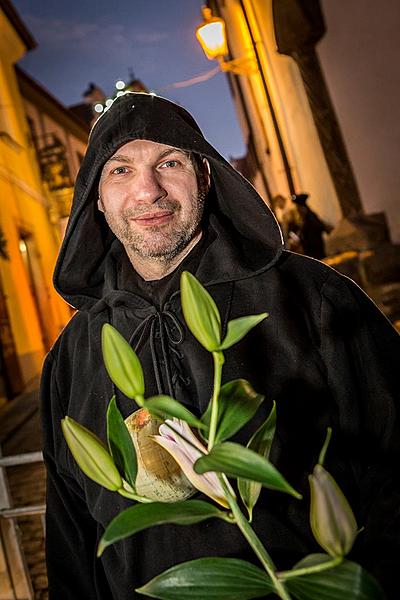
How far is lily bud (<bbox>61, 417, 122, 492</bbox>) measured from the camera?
23.5 inches

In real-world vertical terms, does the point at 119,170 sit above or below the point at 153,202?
above

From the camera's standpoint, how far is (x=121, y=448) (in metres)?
0.66

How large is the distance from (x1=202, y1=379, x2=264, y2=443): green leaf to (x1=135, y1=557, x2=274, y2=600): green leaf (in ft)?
0.39

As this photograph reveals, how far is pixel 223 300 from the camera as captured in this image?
5.38 feet

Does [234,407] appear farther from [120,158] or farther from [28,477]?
[28,477]

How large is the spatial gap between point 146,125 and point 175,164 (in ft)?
0.43

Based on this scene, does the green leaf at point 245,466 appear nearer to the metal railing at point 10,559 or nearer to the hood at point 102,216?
the hood at point 102,216

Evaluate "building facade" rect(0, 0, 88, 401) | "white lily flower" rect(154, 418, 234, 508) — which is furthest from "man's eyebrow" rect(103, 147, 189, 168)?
"building facade" rect(0, 0, 88, 401)

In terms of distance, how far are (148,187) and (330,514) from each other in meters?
1.22

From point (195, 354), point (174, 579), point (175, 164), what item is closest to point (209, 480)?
point (174, 579)

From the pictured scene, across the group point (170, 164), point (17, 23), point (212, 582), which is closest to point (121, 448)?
point (212, 582)

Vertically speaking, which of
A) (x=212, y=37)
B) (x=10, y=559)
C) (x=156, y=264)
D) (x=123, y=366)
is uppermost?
(x=212, y=37)

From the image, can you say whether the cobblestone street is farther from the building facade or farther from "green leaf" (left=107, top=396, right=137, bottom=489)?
"green leaf" (left=107, top=396, right=137, bottom=489)

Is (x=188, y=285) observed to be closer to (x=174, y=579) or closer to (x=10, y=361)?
(x=174, y=579)
